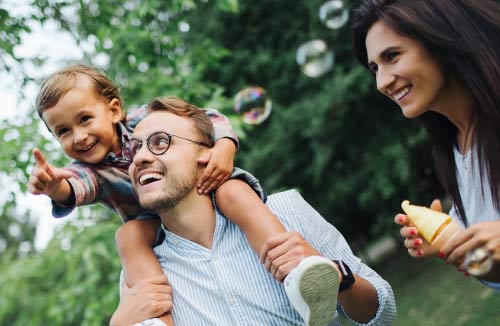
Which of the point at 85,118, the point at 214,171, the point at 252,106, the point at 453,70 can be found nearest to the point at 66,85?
the point at 85,118

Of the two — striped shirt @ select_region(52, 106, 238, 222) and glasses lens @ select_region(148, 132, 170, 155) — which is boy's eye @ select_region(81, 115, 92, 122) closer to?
striped shirt @ select_region(52, 106, 238, 222)

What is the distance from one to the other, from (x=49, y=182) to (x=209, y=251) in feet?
2.25

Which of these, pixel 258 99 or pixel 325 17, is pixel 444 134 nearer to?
pixel 258 99

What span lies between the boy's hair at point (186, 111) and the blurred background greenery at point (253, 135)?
1310 millimetres

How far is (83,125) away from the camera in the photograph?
2572 mm

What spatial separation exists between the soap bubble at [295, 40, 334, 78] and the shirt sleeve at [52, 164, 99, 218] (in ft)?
11.6

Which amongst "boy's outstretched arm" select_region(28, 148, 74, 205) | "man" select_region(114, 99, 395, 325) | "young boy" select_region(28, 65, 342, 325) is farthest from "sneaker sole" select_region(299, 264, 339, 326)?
"boy's outstretched arm" select_region(28, 148, 74, 205)

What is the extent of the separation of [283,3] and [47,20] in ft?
15.2

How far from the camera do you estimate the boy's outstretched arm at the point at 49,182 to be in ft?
7.20

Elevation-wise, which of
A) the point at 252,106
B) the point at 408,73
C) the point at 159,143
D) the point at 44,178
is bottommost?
the point at 252,106

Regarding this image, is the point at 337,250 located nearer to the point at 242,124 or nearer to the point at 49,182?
the point at 49,182

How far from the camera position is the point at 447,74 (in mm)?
2023

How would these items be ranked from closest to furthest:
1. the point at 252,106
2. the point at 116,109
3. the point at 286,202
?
1. the point at 286,202
2. the point at 116,109
3. the point at 252,106

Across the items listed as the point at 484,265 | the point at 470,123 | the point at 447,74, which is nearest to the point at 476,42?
the point at 447,74
